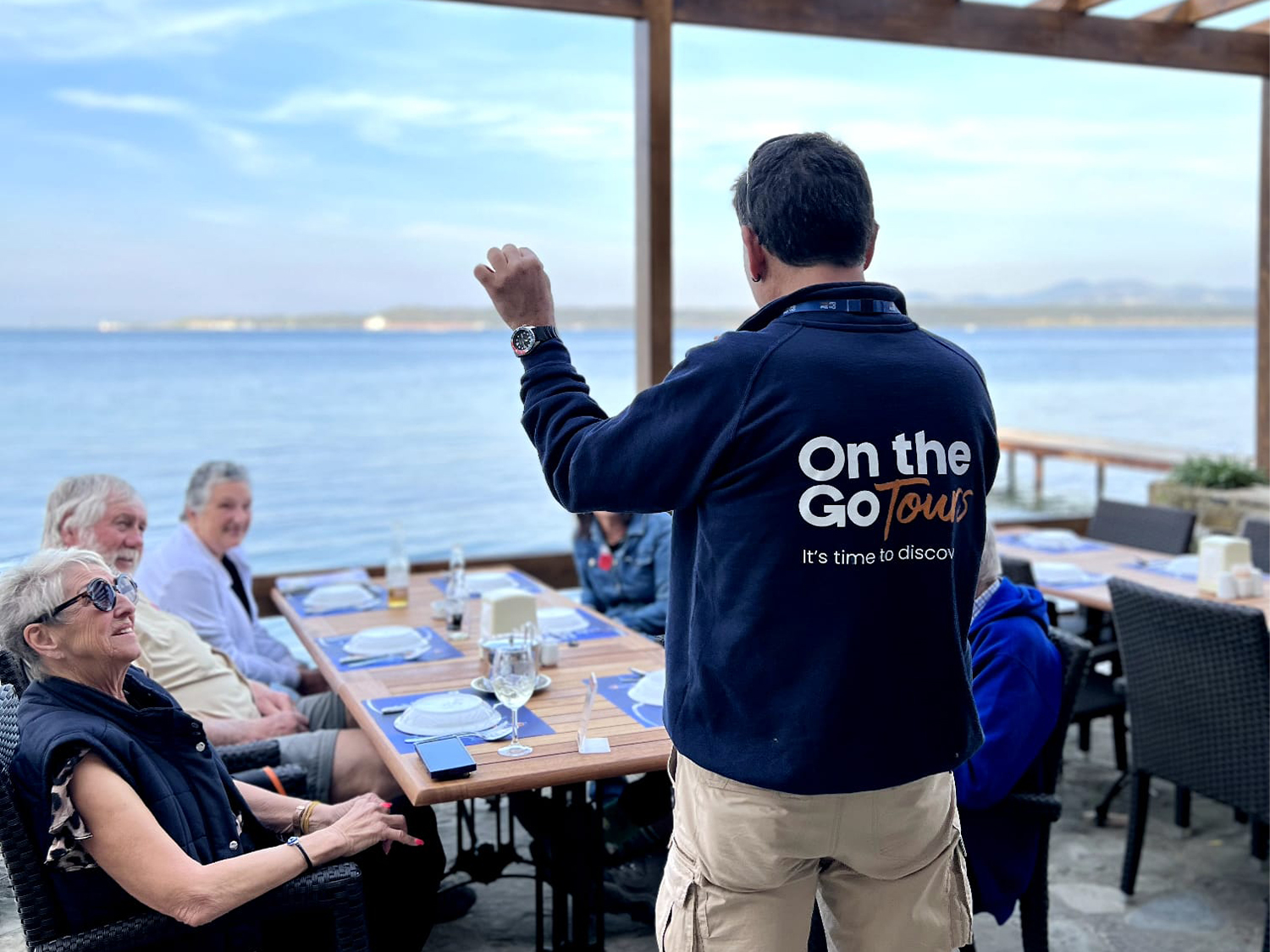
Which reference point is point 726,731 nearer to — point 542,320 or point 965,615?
point 965,615

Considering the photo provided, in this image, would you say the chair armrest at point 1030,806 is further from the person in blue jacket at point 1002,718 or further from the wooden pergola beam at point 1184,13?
the wooden pergola beam at point 1184,13

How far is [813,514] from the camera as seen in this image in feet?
3.76

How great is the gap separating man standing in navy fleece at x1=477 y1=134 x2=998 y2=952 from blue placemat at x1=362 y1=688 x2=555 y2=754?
0.88m

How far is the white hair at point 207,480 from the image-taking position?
10.9 feet

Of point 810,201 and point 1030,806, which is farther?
point 1030,806

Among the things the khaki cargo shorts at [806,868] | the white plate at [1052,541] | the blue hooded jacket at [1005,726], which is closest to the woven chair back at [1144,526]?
the white plate at [1052,541]

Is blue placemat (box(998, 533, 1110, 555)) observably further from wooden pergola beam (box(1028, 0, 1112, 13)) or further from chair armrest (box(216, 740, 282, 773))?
chair armrest (box(216, 740, 282, 773))

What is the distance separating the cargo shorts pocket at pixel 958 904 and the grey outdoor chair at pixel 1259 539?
11.1 feet

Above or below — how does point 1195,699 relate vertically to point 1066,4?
below

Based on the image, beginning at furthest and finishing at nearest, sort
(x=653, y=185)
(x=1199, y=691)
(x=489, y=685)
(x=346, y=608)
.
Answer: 1. (x=653, y=185)
2. (x=346, y=608)
3. (x=1199, y=691)
4. (x=489, y=685)

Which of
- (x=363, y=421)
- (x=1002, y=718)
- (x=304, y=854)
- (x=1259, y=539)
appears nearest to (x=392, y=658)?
(x=304, y=854)

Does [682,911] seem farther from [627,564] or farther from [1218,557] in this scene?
[1218,557]

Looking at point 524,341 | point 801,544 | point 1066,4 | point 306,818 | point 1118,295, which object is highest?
point 1118,295

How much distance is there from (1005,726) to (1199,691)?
3.57 feet
